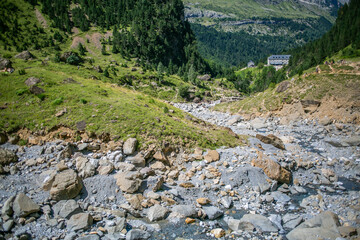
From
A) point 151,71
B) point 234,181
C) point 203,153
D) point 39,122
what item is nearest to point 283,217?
point 234,181

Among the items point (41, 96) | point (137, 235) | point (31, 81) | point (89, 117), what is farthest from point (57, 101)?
point (137, 235)

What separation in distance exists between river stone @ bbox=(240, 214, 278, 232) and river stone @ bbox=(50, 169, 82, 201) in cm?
1305

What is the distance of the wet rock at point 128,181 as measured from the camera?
15.3 m

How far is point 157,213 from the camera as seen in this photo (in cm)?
1353

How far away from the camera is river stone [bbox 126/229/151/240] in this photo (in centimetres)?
1158

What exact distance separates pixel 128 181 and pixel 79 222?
4.48m

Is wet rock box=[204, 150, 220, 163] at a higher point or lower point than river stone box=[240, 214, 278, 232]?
higher

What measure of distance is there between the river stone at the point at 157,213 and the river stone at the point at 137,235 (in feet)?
4.43

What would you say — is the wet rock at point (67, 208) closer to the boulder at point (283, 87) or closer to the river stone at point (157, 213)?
the river stone at point (157, 213)

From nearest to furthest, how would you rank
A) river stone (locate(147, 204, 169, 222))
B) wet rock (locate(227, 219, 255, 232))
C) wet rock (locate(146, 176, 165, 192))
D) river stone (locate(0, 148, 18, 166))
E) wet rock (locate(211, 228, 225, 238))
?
wet rock (locate(211, 228, 225, 238)) → wet rock (locate(227, 219, 255, 232)) → river stone (locate(147, 204, 169, 222)) → wet rock (locate(146, 176, 165, 192)) → river stone (locate(0, 148, 18, 166))

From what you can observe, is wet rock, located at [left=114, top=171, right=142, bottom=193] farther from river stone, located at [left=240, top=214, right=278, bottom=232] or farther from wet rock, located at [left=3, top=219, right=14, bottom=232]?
river stone, located at [left=240, top=214, right=278, bottom=232]

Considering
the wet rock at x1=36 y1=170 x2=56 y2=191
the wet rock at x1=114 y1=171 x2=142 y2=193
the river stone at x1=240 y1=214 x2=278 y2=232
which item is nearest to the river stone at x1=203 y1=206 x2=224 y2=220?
the river stone at x1=240 y1=214 x2=278 y2=232

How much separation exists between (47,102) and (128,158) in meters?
15.9

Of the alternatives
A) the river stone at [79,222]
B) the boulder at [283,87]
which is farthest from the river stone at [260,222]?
the boulder at [283,87]
